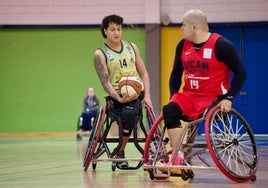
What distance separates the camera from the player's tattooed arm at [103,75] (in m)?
6.48

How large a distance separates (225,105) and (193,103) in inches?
13.6

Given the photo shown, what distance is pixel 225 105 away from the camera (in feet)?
16.1

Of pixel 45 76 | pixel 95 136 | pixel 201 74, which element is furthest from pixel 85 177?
pixel 45 76

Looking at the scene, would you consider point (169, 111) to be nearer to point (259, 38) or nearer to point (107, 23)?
point (107, 23)


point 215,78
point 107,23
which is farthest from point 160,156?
point 107,23

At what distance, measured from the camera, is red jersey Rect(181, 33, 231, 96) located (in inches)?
203

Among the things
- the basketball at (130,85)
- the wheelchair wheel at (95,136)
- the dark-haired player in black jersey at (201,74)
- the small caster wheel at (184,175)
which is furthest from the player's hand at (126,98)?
the small caster wheel at (184,175)

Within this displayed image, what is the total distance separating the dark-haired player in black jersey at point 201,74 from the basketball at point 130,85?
3.73ft

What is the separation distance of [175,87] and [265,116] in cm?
1130

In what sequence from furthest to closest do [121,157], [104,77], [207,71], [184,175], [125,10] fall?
[125,10] → [121,157] → [104,77] → [184,175] → [207,71]

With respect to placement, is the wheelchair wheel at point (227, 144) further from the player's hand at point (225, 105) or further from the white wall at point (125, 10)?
the white wall at point (125, 10)

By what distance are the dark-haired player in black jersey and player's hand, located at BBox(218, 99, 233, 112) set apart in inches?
3.3

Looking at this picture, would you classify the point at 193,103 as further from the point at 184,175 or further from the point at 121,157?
the point at 121,157

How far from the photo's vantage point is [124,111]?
21.2ft
